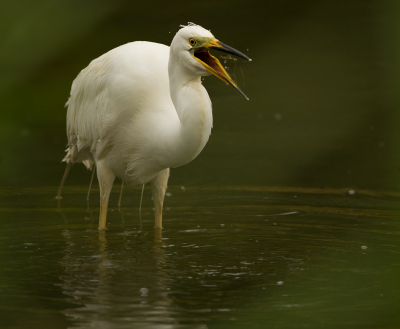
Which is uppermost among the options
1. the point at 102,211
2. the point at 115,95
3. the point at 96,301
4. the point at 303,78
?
the point at 115,95

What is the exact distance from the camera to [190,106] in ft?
9.61

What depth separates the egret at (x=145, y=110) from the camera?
2.93 metres

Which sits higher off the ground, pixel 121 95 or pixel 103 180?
pixel 121 95

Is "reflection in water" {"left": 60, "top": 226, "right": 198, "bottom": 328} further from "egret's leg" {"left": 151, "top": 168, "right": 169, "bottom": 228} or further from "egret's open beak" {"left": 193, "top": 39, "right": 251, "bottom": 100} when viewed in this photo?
"egret's open beak" {"left": 193, "top": 39, "right": 251, "bottom": 100}

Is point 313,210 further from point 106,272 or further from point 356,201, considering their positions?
point 106,272

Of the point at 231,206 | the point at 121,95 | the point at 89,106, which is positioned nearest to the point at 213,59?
the point at 121,95

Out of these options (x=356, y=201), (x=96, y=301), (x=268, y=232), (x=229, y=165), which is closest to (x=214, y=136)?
(x=229, y=165)

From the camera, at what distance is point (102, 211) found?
434 cm

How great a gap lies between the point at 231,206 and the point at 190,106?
256cm

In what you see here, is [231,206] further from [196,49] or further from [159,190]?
[196,49]

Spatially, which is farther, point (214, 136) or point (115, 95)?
point (214, 136)

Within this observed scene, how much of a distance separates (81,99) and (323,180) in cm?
305

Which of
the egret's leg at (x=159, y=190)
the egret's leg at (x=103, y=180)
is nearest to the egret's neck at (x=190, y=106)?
the egret's leg at (x=103, y=180)

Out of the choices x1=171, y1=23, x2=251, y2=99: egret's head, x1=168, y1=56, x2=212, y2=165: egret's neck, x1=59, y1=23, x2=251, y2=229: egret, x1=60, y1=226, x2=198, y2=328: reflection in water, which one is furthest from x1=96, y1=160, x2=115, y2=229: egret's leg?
x1=171, y1=23, x2=251, y2=99: egret's head
